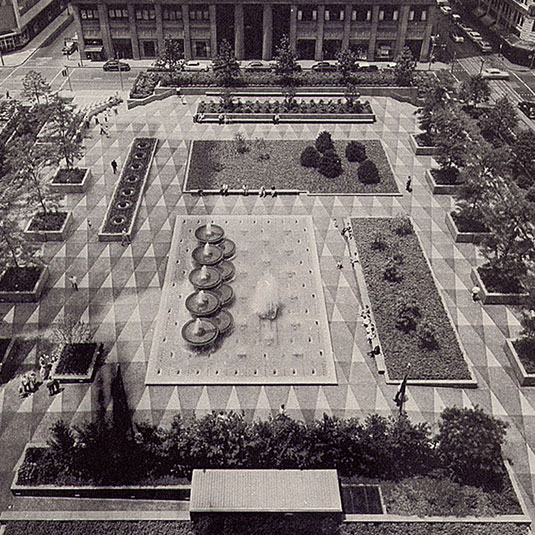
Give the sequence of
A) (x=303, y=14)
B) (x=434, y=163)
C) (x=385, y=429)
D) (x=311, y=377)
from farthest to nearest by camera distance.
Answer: (x=303, y=14)
(x=434, y=163)
(x=311, y=377)
(x=385, y=429)

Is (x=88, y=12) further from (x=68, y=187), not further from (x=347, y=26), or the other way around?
(x=68, y=187)

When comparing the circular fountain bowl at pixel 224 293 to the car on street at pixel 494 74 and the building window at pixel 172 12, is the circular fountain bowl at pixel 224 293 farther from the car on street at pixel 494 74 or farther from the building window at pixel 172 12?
the car on street at pixel 494 74

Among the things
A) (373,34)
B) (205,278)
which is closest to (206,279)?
(205,278)

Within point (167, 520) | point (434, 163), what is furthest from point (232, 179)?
point (167, 520)

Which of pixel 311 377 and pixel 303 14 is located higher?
pixel 303 14

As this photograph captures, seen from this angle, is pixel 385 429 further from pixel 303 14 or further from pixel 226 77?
pixel 303 14

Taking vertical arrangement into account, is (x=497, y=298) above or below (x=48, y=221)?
below
